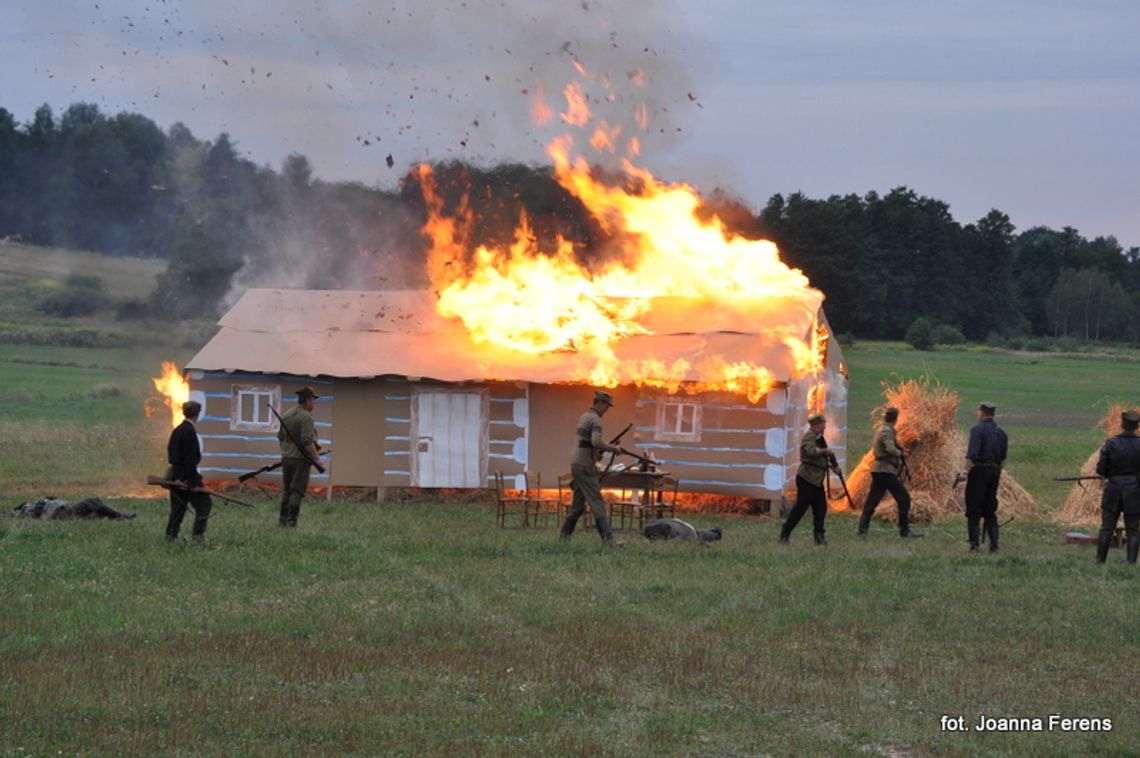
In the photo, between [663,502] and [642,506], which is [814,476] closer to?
[642,506]

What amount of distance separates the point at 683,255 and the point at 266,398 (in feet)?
25.8

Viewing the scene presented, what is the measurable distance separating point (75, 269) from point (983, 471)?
29.9m

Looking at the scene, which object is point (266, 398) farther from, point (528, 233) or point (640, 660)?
point (640, 660)

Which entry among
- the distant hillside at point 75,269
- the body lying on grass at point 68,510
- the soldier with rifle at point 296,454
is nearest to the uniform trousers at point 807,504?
the soldier with rifle at point 296,454

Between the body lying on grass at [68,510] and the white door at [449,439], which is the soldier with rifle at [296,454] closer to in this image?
the body lying on grass at [68,510]

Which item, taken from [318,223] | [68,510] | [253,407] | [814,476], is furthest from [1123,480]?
[318,223]

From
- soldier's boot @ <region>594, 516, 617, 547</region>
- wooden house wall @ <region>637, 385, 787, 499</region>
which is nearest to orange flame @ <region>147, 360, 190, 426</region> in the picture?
Result: wooden house wall @ <region>637, 385, 787, 499</region>

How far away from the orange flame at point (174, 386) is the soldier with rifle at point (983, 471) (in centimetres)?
1388

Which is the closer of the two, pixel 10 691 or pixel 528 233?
→ pixel 10 691

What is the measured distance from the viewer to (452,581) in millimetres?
15891

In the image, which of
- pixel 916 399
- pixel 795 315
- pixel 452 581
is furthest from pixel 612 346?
pixel 452 581

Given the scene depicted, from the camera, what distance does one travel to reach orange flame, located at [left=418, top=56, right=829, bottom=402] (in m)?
25.6

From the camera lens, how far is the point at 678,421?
25172mm

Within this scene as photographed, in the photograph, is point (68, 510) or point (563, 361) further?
point (563, 361)
